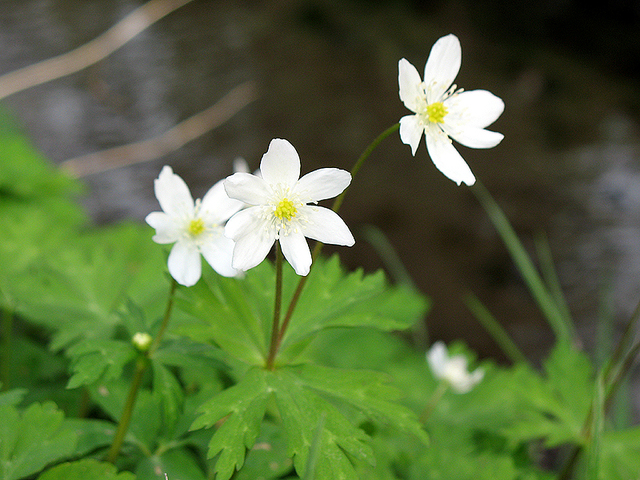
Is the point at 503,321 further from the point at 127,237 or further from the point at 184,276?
the point at 184,276

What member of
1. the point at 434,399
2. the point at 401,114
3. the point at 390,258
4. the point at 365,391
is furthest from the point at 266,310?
the point at 401,114

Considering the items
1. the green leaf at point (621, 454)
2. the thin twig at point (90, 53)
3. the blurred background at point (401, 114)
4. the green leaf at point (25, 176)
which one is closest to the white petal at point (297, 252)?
the green leaf at point (621, 454)

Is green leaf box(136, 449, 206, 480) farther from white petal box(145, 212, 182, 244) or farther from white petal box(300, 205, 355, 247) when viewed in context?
white petal box(300, 205, 355, 247)

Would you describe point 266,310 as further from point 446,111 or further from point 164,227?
point 446,111

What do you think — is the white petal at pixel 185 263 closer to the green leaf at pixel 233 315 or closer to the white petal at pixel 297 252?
the green leaf at pixel 233 315

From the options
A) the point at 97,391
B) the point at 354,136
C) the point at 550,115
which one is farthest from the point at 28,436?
the point at 550,115

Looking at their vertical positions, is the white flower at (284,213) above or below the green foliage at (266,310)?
above

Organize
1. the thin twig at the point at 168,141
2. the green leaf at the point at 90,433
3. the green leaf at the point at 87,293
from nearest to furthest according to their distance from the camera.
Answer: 1. the green leaf at the point at 90,433
2. the green leaf at the point at 87,293
3. the thin twig at the point at 168,141
